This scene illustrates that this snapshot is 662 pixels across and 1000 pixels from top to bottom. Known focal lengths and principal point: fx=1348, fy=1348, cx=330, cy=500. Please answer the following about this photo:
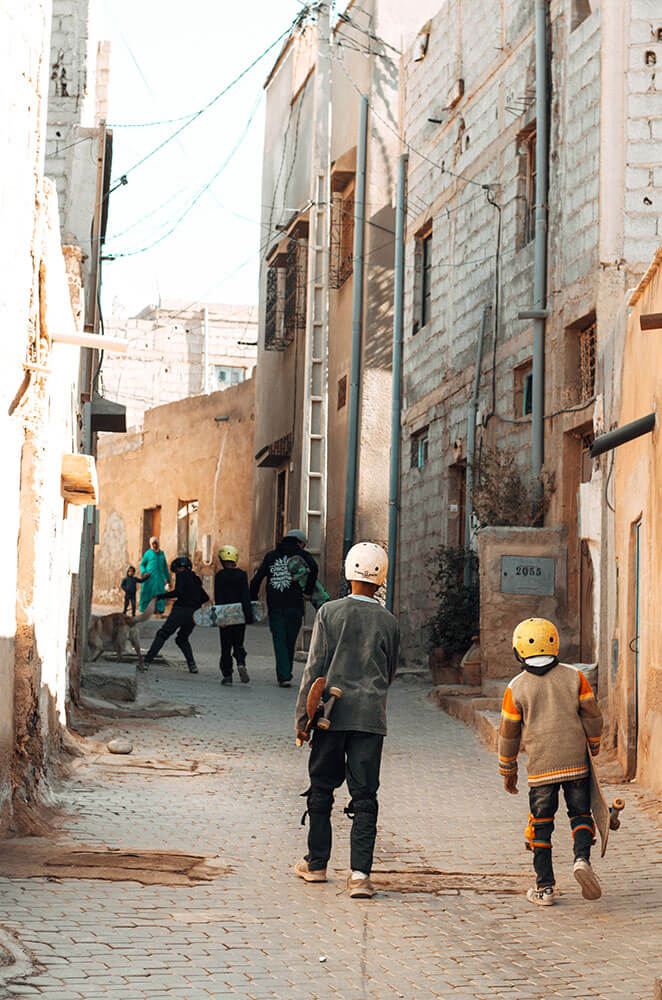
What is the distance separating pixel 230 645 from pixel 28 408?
298 inches

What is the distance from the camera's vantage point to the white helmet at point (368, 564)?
21.0 ft

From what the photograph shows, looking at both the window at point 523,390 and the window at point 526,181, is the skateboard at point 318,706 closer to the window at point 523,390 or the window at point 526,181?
the window at point 523,390

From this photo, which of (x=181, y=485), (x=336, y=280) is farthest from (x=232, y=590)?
(x=181, y=485)

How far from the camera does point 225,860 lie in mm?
6523

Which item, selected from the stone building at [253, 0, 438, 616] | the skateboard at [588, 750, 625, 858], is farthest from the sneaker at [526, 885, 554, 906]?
the stone building at [253, 0, 438, 616]

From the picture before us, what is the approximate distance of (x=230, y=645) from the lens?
14.7 meters

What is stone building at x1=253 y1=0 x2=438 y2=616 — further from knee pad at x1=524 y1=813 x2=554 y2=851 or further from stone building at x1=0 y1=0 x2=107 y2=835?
knee pad at x1=524 y1=813 x2=554 y2=851

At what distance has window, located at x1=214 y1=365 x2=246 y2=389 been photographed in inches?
1642

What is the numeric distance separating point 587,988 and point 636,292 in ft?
21.5

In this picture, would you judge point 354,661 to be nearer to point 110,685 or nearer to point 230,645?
point 110,685

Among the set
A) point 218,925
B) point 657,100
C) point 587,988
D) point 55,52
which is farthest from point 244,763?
point 55,52

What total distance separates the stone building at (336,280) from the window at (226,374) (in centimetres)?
1383

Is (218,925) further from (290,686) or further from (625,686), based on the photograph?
(290,686)

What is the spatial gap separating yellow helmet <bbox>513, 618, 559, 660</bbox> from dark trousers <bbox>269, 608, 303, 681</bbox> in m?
7.96
